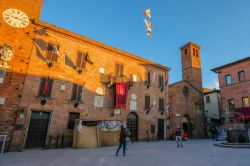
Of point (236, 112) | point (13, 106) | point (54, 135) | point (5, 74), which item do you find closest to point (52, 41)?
point (5, 74)

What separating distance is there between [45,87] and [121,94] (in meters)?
7.55

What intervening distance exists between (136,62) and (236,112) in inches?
593

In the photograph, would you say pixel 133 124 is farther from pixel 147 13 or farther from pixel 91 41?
pixel 147 13

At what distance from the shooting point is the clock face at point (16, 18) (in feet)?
43.5

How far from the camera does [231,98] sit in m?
23.9

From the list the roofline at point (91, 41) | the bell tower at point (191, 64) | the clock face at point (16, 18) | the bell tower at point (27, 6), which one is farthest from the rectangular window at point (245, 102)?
the clock face at point (16, 18)

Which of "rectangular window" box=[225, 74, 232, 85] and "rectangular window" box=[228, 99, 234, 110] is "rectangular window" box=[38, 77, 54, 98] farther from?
"rectangular window" box=[225, 74, 232, 85]

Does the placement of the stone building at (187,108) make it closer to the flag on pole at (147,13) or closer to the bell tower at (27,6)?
the flag on pole at (147,13)

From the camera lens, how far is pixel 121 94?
693 inches

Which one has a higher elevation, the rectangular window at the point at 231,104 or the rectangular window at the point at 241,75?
the rectangular window at the point at 241,75

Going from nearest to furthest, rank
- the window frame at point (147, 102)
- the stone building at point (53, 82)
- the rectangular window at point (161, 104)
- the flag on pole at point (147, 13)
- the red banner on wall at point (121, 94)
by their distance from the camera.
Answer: the stone building at point (53, 82) → the flag on pole at point (147, 13) → the red banner on wall at point (121, 94) → the window frame at point (147, 102) → the rectangular window at point (161, 104)

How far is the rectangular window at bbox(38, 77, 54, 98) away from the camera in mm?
13617

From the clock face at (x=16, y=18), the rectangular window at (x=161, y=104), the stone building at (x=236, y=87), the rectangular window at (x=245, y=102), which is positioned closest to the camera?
the clock face at (x=16, y=18)

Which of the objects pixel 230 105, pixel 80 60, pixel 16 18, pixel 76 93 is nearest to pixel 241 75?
pixel 230 105
